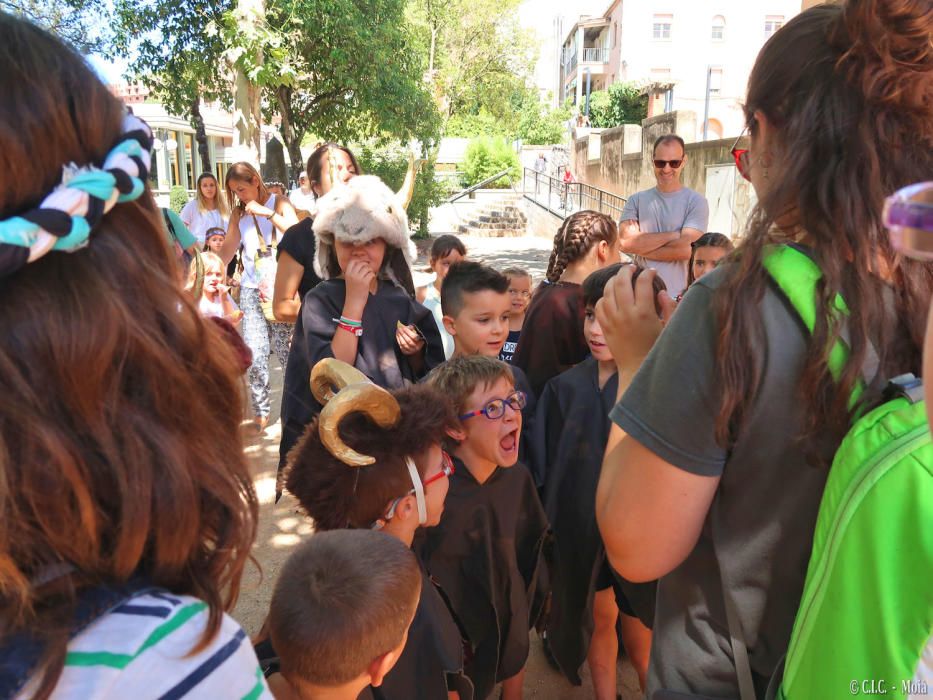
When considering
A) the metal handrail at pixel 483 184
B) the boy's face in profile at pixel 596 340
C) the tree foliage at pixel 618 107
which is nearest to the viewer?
the boy's face in profile at pixel 596 340

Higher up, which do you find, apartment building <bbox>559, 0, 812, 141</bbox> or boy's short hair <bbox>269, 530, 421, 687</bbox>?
apartment building <bbox>559, 0, 812, 141</bbox>

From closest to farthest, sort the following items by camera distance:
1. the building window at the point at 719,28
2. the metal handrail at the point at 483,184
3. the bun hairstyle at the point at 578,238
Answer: the bun hairstyle at the point at 578,238
the metal handrail at the point at 483,184
the building window at the point at 719,28

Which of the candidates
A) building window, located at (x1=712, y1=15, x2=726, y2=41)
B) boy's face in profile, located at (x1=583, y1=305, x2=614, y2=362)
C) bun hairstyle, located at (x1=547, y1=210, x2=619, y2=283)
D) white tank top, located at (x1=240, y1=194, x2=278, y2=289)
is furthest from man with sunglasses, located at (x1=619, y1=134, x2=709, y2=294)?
building window, located at (x1=712, y1=15, x2=726, y2=41)

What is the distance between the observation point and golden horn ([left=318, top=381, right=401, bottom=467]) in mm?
1832

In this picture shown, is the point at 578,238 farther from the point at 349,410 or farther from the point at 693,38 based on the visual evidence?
the point at 693,38

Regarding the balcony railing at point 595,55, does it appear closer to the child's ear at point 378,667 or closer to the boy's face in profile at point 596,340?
the boy's face in profile at point 596,340

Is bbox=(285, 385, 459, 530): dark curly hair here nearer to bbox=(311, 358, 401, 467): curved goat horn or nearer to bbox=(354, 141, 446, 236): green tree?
bbox=(311, 358, 401, 467): curved goat horn

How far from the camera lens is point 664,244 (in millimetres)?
5359

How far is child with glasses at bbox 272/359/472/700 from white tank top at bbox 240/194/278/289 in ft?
13.1

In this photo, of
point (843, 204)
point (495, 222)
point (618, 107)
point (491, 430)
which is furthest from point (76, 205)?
point (618, 107)

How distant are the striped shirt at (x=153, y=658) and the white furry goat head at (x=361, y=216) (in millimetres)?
2271

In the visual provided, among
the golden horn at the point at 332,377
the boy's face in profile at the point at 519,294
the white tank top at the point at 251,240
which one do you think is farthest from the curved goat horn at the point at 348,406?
the white tank top at the point at 251,240

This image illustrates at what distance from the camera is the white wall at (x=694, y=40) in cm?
4384

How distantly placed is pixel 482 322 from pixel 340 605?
1.87 m
